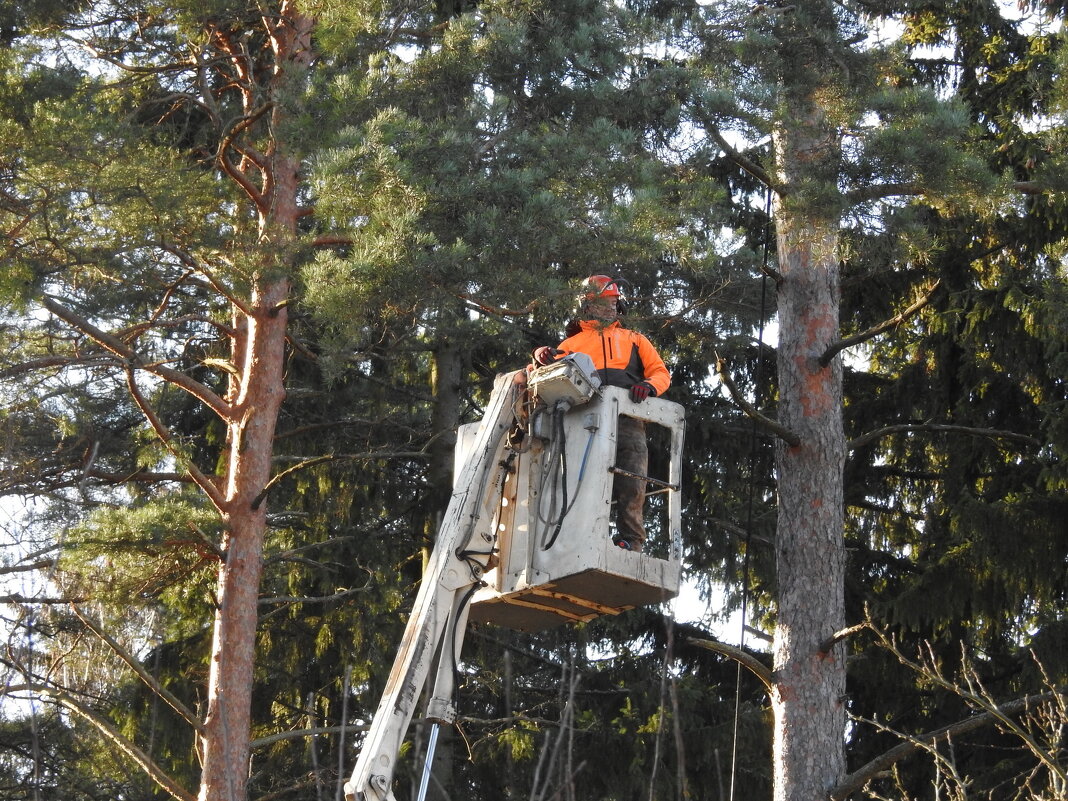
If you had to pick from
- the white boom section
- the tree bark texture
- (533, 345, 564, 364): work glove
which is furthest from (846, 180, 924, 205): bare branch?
the tree bark texture

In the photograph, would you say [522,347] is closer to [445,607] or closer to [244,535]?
[244,535]

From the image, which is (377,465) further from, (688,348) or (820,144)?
(820,144)

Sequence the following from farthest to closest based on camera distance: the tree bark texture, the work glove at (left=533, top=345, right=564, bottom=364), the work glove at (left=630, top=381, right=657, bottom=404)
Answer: the tree bark texture
the work glove at (left=630, top=381, right=657, bottom=404)
the work glove at (left=533, top=345, right=564, bottom=364)

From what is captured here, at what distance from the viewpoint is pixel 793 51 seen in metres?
11.5

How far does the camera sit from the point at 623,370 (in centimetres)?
933

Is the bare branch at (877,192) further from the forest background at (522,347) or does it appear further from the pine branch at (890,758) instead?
the pine branch at (890,758)

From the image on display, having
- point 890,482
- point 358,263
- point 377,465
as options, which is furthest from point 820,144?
point 377,465

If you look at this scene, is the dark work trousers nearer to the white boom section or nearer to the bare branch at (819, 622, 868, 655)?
the white boom section

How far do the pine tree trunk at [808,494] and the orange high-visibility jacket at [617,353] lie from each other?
6.17ft

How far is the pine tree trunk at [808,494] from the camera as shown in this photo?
10.2 meters

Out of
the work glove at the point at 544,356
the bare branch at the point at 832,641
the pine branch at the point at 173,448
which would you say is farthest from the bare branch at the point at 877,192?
the pine branch at the point at 173,448

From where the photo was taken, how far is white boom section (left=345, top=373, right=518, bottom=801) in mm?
7051

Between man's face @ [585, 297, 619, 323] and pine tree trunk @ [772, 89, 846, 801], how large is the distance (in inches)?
68.1

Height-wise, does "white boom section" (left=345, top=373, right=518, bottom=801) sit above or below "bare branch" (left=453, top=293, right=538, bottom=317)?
below
